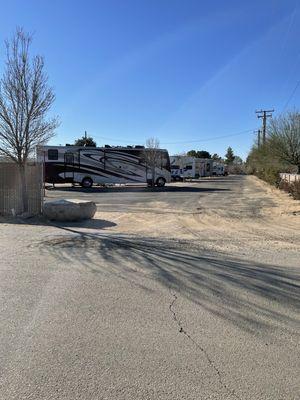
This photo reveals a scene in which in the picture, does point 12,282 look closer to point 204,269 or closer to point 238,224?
point 204,269

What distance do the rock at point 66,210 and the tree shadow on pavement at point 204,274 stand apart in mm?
3846

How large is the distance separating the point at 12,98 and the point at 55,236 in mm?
5965

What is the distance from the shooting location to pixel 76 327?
4.83 metres

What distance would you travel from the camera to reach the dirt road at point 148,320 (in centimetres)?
363

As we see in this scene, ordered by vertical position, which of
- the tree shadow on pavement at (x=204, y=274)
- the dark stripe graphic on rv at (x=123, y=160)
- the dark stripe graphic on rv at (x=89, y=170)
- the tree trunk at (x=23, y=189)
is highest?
the dark stripe graphic on rv at (x=123, y=160)

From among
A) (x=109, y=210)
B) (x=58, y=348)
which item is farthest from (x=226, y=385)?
(x=109, y=210)

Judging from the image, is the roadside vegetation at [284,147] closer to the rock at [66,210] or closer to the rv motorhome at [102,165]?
the rv motorhome at [102,165]

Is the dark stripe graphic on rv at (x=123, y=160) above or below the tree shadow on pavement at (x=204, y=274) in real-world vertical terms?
above

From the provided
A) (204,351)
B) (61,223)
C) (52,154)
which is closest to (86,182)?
(52,154)

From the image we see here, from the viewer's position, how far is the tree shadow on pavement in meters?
5.39

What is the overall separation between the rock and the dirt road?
4.31 meters

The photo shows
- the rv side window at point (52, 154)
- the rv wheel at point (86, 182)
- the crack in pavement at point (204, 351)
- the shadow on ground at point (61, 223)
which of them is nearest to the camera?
the crack in pavement at point (204, 351)

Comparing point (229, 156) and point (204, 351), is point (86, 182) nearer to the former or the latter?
point (204, 351)

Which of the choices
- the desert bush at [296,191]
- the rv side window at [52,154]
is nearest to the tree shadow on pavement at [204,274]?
the desert bush at [296,191]
